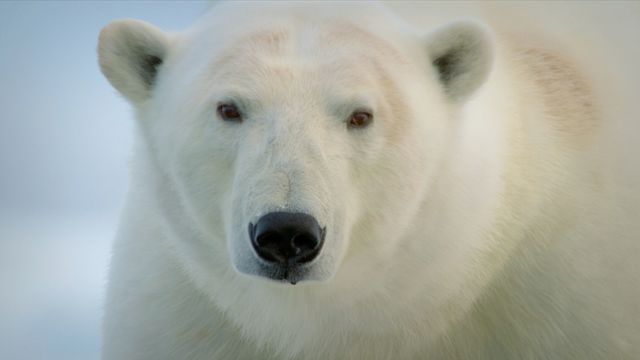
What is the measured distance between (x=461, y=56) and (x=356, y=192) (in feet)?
2.27

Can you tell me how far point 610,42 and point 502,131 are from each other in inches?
29.5

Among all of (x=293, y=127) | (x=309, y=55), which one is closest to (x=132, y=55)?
(x=309, y=55)

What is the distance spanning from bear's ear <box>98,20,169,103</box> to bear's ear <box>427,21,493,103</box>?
96 centimetres

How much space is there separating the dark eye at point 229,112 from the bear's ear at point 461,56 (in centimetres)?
76

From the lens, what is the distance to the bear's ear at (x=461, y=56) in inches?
157

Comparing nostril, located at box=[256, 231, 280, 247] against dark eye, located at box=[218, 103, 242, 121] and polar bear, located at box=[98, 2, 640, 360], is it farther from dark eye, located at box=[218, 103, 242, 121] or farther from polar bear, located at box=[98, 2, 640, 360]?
dark eye, located at box=[218, 103, 242, 121]

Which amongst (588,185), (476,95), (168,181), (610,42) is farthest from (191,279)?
(610,42)

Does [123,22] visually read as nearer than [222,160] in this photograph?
No

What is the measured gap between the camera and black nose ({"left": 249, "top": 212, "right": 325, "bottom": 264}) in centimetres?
331

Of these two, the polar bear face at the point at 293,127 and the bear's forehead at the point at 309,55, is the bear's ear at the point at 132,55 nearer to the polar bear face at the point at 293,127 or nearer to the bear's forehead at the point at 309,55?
the polar bear face at the point at 293,127

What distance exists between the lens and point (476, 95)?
420cm

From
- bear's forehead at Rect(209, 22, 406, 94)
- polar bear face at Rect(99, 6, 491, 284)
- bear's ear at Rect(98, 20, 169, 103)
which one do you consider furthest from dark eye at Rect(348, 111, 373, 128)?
bear's ear at Rect(98, 20, 169, 103)

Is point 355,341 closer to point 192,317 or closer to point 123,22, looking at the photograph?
point 192,317

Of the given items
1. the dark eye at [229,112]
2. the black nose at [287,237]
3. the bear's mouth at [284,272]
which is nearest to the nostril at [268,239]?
the black nose at [287,237]
